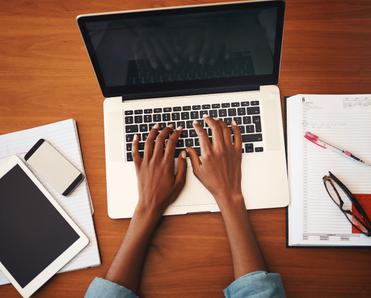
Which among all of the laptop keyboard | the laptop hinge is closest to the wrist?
the laptop keyboard

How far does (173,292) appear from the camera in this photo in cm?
78

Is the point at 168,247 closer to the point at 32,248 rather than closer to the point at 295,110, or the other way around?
the point at 32,248

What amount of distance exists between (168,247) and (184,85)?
362 millimetres

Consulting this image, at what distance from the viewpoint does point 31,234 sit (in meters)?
0.81

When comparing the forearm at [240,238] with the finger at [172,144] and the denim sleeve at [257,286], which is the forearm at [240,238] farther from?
the finger at [172,144]

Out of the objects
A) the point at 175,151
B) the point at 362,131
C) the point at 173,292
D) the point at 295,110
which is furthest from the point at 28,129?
the point at 362,131

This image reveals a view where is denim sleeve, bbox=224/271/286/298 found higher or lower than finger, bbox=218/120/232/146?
lower

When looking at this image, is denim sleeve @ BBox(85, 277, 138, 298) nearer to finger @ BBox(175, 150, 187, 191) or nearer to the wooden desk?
the wooden desk

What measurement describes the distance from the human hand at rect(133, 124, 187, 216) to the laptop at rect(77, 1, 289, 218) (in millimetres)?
18

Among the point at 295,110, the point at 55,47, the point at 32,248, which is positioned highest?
the point at 55,47

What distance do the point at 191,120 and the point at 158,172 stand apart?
0.14 metres

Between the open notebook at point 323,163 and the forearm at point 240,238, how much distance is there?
0.28 ft

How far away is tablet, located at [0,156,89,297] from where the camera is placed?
0.79 metres

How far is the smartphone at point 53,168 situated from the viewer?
0.83 m
